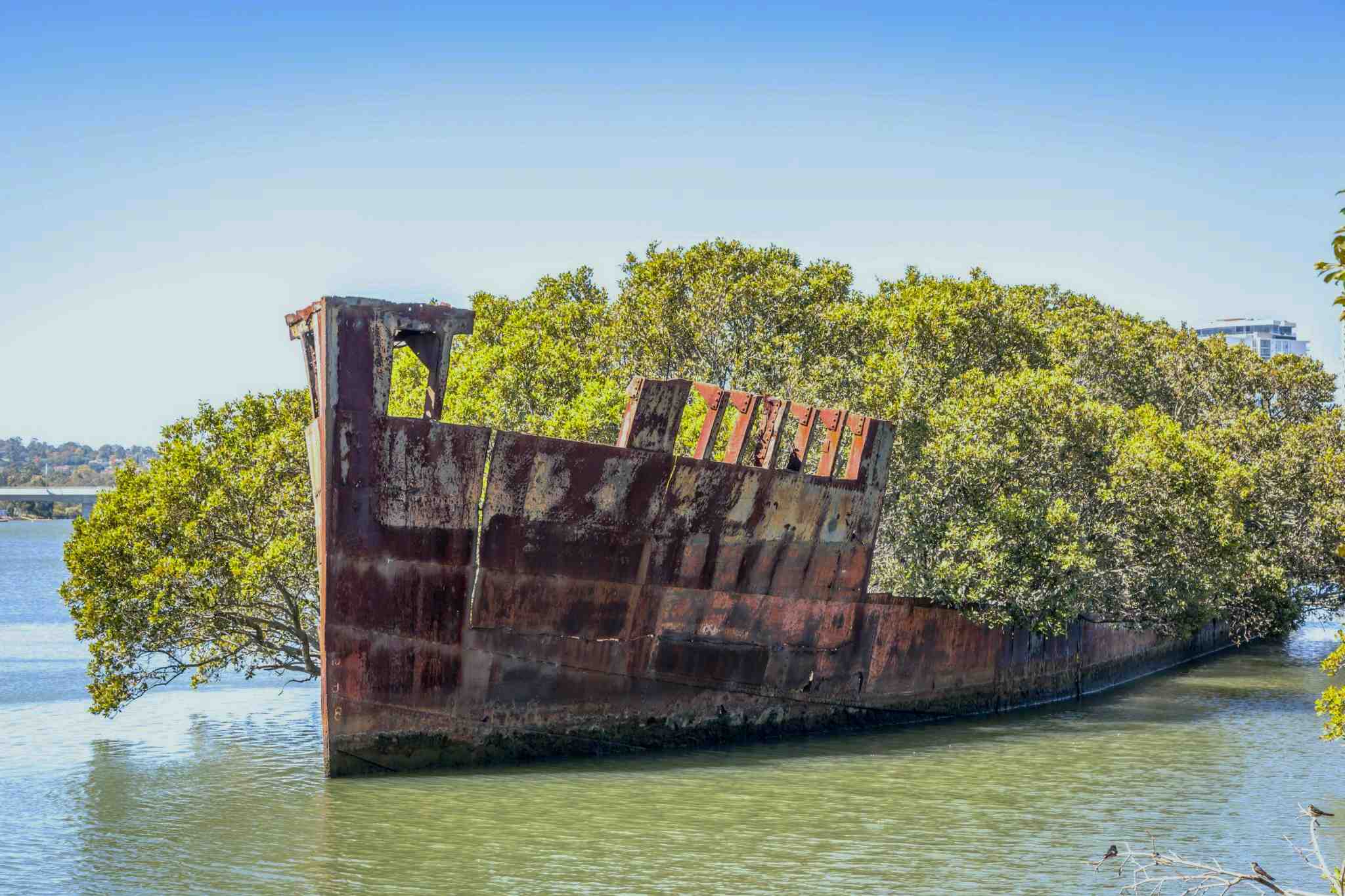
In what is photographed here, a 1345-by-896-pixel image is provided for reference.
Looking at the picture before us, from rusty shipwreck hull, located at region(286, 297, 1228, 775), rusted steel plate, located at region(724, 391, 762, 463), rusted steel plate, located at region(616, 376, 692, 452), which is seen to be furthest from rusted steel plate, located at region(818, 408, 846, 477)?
rusted steel plate, located at region(616, 376, 692, 452)

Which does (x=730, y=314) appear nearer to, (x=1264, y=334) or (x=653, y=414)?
(x=653, y=414)

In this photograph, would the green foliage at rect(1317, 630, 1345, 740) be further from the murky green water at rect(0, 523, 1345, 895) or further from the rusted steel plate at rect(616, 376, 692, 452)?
the rusted steel plate at rect(616, 376, 692, 452)

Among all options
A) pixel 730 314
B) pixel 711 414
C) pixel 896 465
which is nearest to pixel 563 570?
pixel 711 414

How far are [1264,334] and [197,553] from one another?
18578cm

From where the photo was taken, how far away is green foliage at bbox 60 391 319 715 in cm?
1595

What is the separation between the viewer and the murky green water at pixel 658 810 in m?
11.0

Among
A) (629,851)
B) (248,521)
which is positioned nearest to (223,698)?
(248,521)

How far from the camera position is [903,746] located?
17.1m

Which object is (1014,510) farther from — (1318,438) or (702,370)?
(1318,438)

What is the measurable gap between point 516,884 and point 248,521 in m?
7.80

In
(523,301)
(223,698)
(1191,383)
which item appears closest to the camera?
(223,698)

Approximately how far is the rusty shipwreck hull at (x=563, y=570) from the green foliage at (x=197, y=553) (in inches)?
109

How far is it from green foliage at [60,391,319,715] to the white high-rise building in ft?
562

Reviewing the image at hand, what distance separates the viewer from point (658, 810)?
13125 mm
